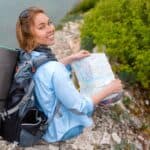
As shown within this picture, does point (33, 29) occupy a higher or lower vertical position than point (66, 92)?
higher

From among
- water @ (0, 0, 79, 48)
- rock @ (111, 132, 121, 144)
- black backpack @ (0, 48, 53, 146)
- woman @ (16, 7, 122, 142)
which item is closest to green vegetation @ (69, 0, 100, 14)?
water @ (0, 0, 79, 48)

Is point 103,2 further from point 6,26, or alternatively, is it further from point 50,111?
point 6,26

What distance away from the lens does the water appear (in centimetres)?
1216

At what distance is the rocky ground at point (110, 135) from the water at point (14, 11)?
659 centimetres

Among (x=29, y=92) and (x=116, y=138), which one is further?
(x=116, y=138)

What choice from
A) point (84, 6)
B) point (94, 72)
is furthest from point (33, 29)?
point (84, 6)

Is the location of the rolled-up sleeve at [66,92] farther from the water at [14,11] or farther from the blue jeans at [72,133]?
the water at [14,11]

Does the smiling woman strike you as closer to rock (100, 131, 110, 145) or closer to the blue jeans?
the blue jeans

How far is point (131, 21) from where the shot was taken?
594 centimetres

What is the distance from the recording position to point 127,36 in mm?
5812

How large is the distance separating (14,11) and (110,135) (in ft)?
26.7

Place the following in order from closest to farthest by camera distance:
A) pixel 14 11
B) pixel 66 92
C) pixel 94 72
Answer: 1. pixel 66 92
2. pixel 94 72
3. pixel 14 11

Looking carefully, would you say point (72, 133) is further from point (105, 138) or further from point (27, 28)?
point (27, 28)

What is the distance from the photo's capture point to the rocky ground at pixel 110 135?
4781mm
